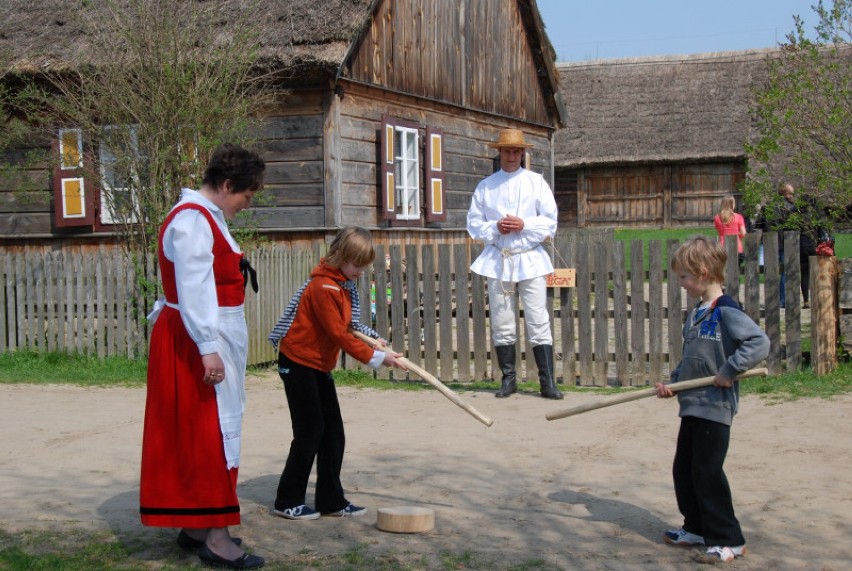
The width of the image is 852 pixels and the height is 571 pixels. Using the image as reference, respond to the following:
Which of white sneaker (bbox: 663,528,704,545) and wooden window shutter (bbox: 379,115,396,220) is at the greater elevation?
wooden window shutter (bbox: 379,115,396,220)

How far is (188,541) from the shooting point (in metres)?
4.53

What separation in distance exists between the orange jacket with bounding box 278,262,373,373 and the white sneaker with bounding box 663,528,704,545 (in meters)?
1.55

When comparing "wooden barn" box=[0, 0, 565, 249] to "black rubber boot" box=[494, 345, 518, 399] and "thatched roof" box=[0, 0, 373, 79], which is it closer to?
A: "thatched roof" box=[0, 0, 373, 79]

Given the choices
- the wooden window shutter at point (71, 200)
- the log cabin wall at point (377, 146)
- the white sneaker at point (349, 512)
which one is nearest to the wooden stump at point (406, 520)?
the white sneaker at point (349, 512)

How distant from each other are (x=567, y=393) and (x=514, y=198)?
5.54 feet

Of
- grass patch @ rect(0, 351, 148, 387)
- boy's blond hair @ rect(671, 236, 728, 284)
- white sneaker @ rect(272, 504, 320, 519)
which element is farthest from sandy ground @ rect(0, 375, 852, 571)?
grass patch @ rect(0, 351, 148, 387)

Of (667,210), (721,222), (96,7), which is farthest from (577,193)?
(96,7)

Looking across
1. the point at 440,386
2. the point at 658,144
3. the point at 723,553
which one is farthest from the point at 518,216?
the point at 658,144

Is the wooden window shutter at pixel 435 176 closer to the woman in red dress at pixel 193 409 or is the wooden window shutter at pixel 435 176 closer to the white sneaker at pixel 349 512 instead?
the white sneaker at pixel 349 512

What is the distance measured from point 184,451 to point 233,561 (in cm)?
48

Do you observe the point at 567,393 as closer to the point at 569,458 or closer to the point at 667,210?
the point at 569,458

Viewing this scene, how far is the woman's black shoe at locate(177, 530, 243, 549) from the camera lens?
4.50 meters

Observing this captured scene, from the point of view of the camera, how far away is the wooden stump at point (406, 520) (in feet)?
15.6

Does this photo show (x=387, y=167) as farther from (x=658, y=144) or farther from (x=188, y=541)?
(x=658, y=144)
